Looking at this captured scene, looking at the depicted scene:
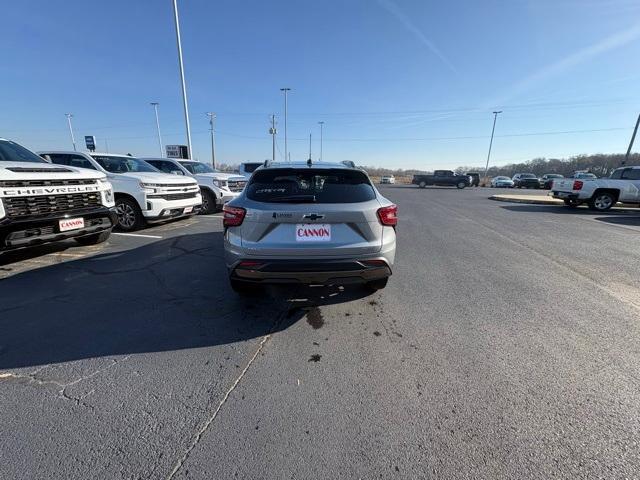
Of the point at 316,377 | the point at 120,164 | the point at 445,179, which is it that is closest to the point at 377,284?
the point at 316,377

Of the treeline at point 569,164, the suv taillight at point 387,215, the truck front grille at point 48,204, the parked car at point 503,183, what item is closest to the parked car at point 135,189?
the truck front grille at point 48,204

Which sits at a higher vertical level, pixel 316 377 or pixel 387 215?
pixel 387 215

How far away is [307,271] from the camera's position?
2906 millimetres

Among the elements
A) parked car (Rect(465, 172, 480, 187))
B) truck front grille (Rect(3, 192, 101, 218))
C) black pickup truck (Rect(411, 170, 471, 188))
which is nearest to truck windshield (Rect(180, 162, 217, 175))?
truck front grille (Rect(3, 192, 101, 218))

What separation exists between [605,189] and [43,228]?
18.4 metres

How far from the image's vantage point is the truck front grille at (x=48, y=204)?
14.1 feet

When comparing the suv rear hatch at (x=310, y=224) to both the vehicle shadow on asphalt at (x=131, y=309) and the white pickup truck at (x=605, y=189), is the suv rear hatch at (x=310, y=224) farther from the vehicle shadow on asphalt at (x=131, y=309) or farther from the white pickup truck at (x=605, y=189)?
the white pickup truck at (x=605, y=189)

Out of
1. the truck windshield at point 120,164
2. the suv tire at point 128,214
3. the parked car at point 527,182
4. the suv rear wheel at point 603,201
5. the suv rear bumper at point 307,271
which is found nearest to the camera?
the suv rear bumper at point 307,271

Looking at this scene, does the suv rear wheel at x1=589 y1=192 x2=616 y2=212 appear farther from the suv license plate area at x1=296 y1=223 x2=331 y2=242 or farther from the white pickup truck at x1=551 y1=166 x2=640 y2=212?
the suv license plate area at x1=296 y1=223 x2=331 y2=242

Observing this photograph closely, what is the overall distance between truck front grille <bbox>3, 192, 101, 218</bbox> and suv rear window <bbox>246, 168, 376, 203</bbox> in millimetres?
3651

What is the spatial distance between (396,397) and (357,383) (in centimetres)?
30

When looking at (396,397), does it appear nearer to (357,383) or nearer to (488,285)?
(357,383)

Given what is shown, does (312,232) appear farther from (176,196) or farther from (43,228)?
(176,196)

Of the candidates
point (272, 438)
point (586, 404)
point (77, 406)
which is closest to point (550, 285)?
point (586, 404)
